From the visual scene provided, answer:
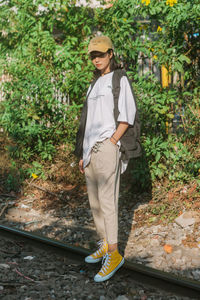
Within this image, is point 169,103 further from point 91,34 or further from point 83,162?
point 83,162

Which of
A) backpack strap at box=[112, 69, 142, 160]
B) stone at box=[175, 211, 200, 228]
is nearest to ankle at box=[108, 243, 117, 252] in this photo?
backpack strap at box=[112, 69, 142, 160]

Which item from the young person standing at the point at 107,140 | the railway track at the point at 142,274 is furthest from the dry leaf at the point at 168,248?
the young person standing at the point at 107,140

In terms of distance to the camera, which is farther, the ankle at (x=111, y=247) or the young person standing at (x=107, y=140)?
the ankle at (x=111, y=247)

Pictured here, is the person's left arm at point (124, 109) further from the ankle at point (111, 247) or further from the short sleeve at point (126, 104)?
the ankle at point (111, 247)

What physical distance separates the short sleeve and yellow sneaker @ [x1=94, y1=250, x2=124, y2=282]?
1267 millimetres

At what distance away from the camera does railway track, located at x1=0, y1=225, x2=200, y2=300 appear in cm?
324

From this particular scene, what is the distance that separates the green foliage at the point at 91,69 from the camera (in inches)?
215

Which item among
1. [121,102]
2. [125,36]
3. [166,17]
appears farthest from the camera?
[125,36]

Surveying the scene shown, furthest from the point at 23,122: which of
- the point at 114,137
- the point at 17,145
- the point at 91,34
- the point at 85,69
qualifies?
the point at 114,137

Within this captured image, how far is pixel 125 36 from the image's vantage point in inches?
227

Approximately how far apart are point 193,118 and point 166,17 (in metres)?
1.52

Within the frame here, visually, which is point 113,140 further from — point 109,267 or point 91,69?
point 91,69

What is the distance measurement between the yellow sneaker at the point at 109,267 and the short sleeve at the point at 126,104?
127 centimetres

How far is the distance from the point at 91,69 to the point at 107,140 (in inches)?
122
